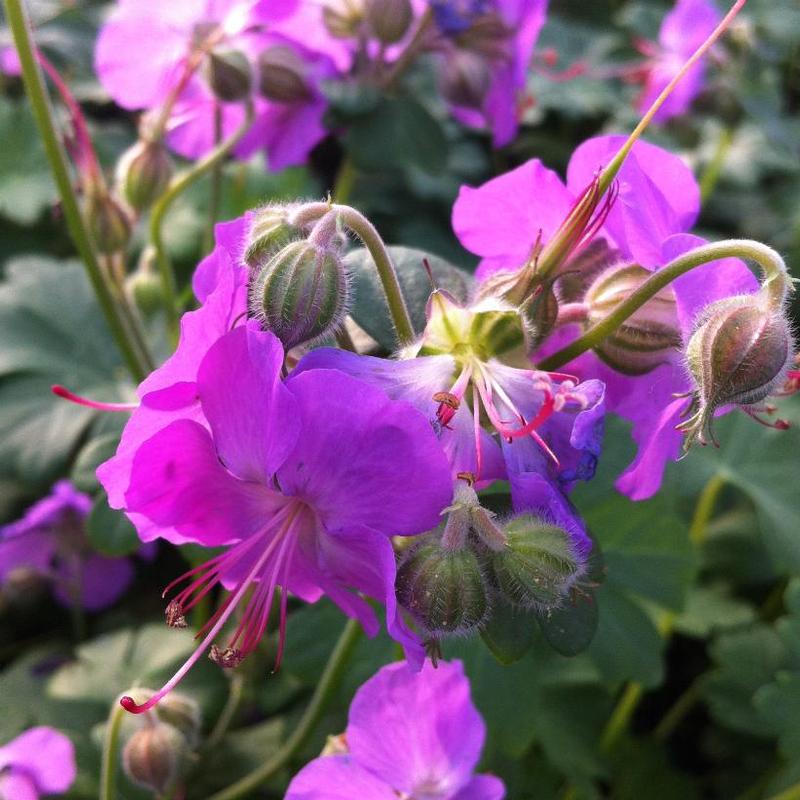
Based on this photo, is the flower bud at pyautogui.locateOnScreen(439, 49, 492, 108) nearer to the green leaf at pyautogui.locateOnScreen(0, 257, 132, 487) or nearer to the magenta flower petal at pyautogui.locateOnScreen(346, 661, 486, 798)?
the green leaf at pyautogui.locateOnScreen(0, 257, 132, 487)

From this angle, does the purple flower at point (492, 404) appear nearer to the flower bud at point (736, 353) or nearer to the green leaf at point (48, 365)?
the flower bud at point (736, 353)

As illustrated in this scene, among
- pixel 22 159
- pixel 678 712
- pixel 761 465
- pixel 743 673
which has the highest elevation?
pixel 22 159

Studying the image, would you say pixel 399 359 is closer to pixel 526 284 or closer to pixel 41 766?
pixel 526 284

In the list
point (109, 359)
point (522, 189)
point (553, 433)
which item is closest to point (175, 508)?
point (553, 433)

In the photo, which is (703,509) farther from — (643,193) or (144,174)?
(144,174)

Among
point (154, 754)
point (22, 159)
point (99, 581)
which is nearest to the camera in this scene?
point (154, 754)

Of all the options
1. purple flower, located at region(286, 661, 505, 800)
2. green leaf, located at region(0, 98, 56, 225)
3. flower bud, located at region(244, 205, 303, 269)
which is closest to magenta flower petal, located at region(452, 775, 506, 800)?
purple flower, located at region(286, 661, 505, 800)

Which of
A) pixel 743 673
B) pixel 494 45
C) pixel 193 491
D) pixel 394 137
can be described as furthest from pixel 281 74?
pixel 743 673
